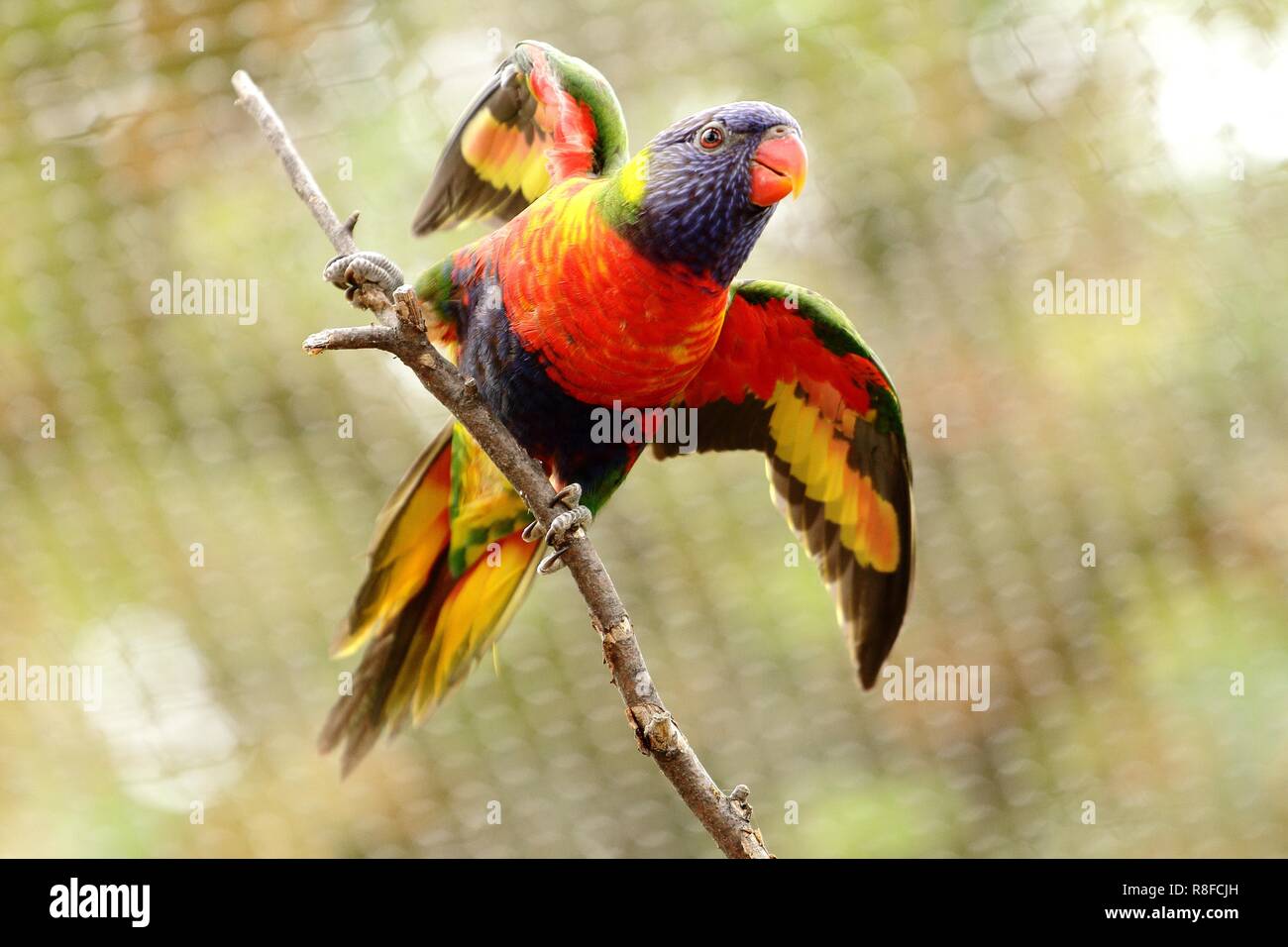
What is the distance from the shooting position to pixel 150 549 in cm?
299

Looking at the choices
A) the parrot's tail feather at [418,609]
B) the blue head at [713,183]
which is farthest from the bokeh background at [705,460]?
the blue head at [713,183]

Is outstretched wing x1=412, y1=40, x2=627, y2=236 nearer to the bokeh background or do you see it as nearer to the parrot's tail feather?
the parrot's tail feather

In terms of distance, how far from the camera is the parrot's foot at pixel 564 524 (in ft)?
4.50

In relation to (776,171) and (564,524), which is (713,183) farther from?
(564,524)

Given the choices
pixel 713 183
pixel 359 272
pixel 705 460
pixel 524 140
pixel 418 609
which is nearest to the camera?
pixel 359 272

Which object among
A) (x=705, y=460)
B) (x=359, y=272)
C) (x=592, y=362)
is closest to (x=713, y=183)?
(x=592, y=362)

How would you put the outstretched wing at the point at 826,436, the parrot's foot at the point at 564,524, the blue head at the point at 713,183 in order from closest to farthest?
the parrot's foot at the point at 564,524
the blue head at the point at 713,183
the outstretched wing at the point at 826,436

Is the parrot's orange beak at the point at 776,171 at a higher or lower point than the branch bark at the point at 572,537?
higher

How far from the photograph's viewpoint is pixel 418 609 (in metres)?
1.86

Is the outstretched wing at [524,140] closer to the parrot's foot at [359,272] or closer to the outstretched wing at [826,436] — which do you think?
the outstretched wing at [826,436]

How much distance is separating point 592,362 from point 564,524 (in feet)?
0.91

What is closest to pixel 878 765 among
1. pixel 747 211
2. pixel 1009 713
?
pixel 1009 713

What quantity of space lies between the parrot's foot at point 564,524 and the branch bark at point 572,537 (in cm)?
1
